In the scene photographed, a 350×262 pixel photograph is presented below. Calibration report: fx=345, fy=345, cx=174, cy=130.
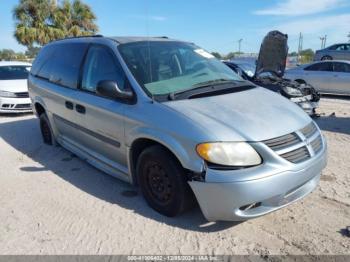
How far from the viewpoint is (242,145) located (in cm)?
292

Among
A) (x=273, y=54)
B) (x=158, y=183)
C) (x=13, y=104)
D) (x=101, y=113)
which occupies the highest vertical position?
(x=273, y=54)

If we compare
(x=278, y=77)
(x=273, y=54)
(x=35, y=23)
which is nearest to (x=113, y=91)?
(x=278, y=77)

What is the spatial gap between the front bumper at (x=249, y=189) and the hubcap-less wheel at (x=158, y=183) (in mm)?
417

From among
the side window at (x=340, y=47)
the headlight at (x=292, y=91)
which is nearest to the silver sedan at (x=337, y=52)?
the side window at (x=340, y=47)

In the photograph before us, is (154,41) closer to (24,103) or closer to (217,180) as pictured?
(217,180)

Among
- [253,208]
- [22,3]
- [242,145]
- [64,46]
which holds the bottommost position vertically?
[253,208]

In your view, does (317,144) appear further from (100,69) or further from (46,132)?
(46,132)

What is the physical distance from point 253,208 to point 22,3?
2756 cm

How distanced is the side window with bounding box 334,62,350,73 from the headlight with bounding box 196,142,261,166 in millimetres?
10760

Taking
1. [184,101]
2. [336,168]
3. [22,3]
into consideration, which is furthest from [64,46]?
[22,3]

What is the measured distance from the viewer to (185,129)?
121 inches

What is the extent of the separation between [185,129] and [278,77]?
21.5ft

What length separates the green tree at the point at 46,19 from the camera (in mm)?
25375

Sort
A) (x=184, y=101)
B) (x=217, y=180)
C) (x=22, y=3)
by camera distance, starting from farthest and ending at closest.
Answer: (x=22, y=3) → (x=184, y=101) → (x=217, y=180)
